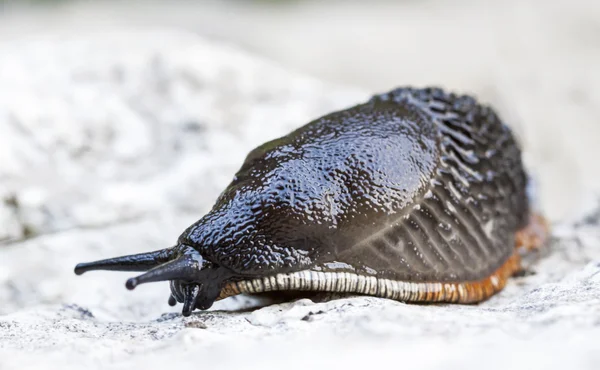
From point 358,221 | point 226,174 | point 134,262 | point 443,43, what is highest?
point 443,43

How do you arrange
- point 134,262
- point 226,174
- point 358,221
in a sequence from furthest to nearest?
point 226,174
point 358,221
point 134,262

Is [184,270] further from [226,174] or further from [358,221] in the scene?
[226,174]

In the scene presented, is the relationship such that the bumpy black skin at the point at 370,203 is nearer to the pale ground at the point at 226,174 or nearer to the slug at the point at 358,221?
the slug at the point at 358,221

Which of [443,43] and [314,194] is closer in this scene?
[314,194]

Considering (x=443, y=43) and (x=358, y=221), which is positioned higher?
(x=443, y=43)

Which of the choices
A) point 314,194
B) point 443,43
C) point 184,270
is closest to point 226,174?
point 314,194

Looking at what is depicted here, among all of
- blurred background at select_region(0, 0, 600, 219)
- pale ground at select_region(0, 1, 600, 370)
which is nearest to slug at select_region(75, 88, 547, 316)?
pale ground at select_region(0, 1, 600, 370)

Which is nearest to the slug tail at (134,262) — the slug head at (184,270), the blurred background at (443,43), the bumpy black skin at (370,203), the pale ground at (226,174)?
the slug head at (184,270)
